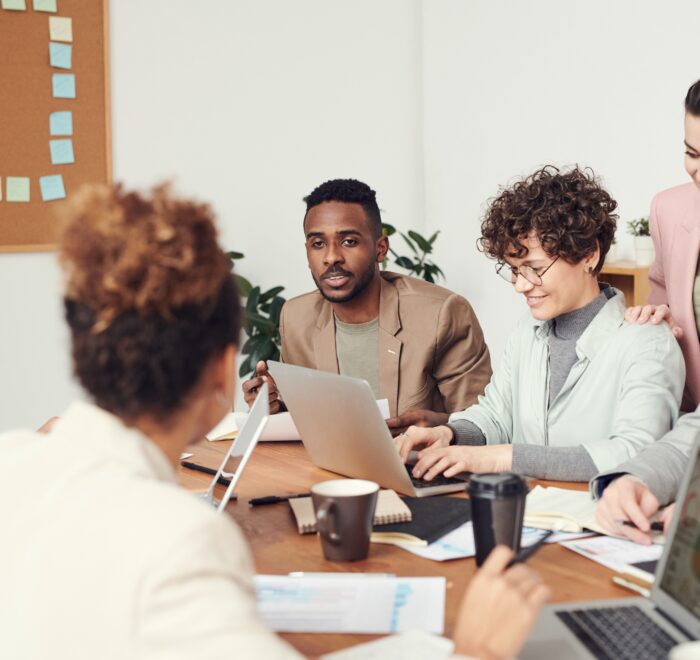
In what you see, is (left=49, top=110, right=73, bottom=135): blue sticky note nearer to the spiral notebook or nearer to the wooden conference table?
the wooden conference table

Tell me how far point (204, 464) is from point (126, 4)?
8.94ft

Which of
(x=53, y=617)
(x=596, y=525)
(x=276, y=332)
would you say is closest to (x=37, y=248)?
(x=276, y=332)

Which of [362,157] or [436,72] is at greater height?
[436,72]

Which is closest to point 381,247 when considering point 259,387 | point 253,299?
point 259,387

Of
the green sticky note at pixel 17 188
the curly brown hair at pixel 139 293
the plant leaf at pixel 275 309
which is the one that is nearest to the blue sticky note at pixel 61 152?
the green sticky note at pixel 17 188

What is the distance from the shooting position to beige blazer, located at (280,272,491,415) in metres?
2.57

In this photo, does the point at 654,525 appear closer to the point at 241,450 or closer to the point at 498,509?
the point at 498,509

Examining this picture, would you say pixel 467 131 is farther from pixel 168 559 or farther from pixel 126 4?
pixel 168 559

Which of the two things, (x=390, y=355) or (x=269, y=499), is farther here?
(x=390, y=355)

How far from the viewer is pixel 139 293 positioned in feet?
2.61

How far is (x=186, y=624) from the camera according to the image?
2.30ft

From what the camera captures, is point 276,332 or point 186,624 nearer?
point 186,624

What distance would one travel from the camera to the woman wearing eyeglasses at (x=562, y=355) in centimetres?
178

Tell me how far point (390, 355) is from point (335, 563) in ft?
4.30
